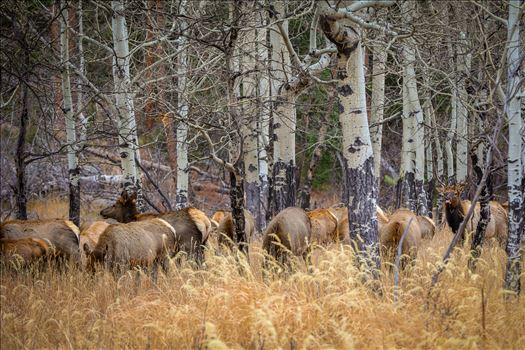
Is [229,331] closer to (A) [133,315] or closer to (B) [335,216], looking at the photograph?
(A) [133,315]

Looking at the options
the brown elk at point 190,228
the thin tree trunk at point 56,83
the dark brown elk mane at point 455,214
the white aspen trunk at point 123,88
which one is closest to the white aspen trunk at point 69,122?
the thin tree trunk at point 56,83

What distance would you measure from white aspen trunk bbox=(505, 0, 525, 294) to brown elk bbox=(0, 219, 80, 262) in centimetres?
625

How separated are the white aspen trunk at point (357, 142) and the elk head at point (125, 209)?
4.86 metres

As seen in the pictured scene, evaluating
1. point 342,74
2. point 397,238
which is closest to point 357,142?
point 342,74

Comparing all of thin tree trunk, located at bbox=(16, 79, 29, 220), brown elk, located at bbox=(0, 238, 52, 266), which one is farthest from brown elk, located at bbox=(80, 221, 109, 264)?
thin tree trunk, located at bbox=(16, 79, 29, 220)

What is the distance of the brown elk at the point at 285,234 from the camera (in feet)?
29.8

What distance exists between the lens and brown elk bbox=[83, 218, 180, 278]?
28.7ft

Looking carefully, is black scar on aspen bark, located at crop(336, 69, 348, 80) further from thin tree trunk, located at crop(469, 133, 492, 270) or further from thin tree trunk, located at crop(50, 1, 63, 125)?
thin tree trunk, located at crop(50, 1, 63, 125)

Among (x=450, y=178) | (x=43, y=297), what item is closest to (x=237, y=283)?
(x=43, y=297)

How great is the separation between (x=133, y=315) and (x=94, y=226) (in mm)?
4686

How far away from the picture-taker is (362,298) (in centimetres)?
639

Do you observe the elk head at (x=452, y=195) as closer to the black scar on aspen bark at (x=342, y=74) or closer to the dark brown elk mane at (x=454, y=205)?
the dark brown elk mane at (x=454, y=205)

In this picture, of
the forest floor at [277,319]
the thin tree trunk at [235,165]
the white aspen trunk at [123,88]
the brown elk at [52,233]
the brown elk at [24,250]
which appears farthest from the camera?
the white aspen trunk at [123,88]

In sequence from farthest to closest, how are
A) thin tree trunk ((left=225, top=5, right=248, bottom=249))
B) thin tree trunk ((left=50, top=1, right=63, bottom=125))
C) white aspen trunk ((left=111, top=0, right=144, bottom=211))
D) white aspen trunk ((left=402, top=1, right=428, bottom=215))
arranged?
white aspen trunk ((left=402, top=1, right=428, bottom=215)), thin tree trunk ((left=50, top=1, right=63, bottom=125)), white aspen trunk ((left=111, top=0, right=144, bottom=211)), thin tree trunk ((left=225, top=5, right=248, bottom=249))
